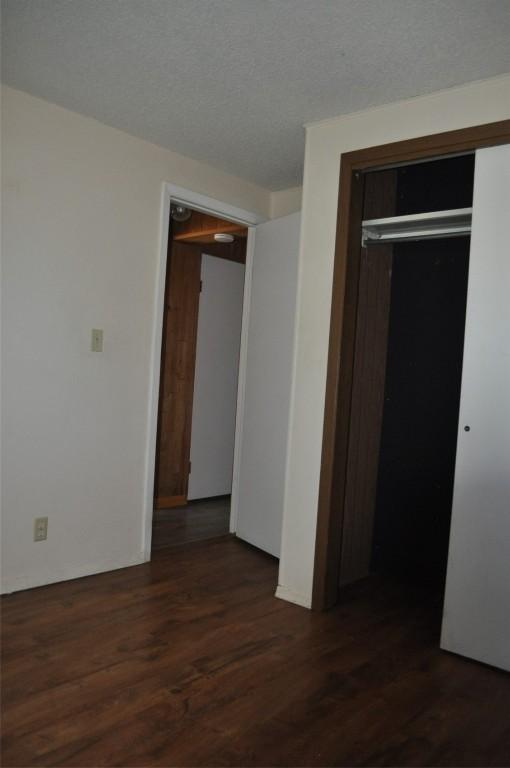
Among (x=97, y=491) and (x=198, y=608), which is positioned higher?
(x=97, y=491)

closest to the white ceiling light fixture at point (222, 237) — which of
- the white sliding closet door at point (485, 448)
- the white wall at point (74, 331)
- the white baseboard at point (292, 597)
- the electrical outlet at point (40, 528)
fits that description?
the white wall at point (74, 331)

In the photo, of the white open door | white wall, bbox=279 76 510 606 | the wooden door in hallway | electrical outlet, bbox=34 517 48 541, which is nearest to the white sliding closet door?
white wall, bbox=279 76 510 606

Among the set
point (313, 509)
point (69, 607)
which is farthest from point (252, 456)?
point (69, 607)

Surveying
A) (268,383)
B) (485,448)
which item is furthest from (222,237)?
(485,448)

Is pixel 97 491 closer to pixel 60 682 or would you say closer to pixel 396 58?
pixel 60 682

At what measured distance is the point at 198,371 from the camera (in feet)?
17.0

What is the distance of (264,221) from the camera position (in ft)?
14.0

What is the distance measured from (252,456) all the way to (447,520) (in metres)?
1.30

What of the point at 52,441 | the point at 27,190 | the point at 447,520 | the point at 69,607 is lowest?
the point at 69,607

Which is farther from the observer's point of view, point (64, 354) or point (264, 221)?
point (264, 221)

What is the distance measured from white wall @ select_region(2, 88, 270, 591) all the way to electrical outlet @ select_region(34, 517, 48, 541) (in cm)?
3

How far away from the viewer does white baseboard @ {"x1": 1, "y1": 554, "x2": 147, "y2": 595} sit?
9.87 feet

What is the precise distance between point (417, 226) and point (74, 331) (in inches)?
70.7

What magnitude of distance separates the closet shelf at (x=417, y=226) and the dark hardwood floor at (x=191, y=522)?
2.24 metres
